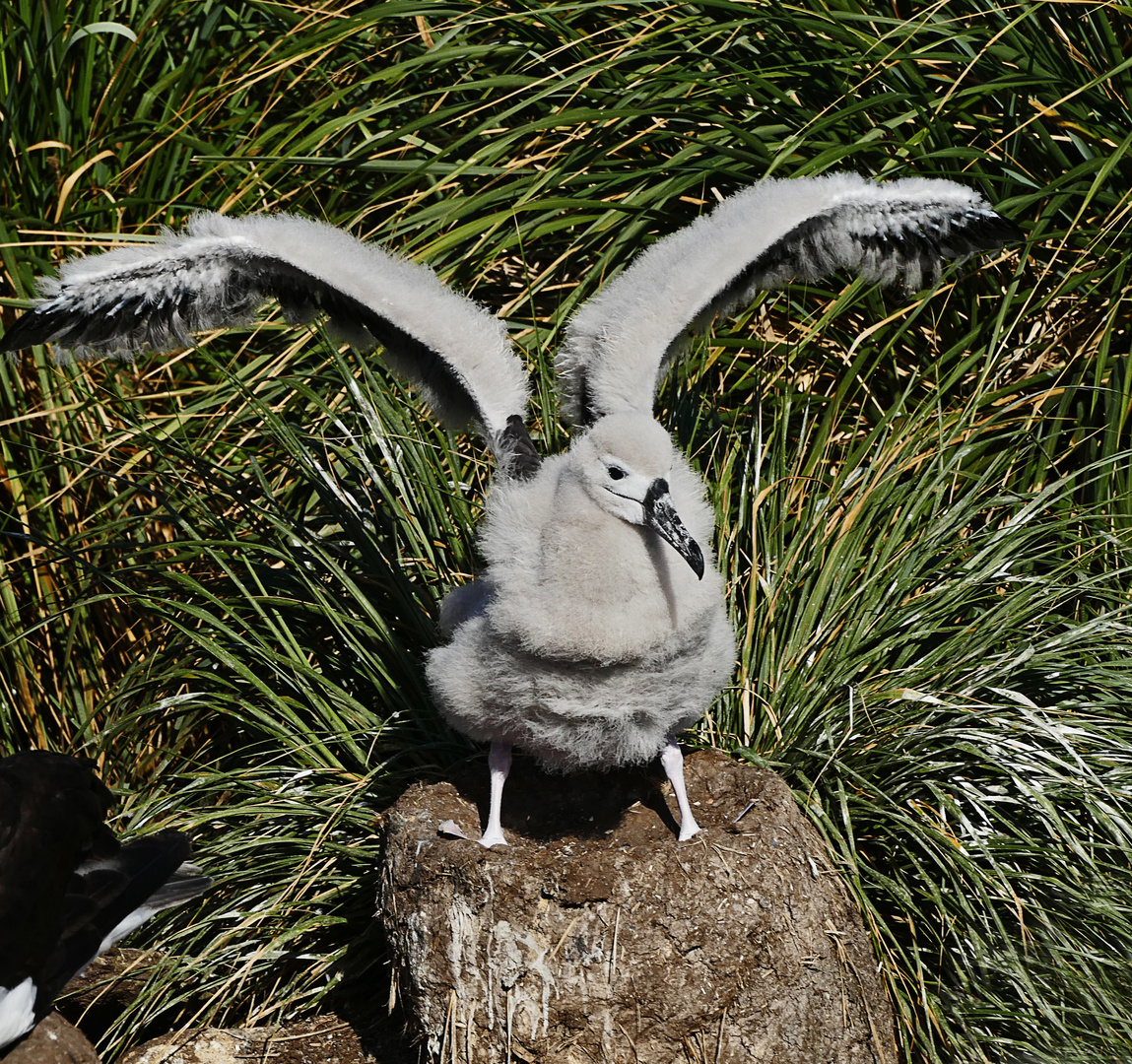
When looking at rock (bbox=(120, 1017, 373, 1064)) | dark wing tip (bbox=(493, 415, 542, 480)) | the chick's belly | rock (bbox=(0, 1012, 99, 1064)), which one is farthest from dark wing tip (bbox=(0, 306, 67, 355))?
rock (bbox=(120, 1017, 373, 1064))

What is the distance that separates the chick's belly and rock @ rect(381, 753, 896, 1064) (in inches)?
11.5

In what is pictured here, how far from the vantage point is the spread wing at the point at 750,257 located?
3463mm

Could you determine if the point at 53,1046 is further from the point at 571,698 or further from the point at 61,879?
the point at 571,698

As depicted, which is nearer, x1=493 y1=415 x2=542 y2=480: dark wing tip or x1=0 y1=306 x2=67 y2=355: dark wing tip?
x1=0 y1=306 x2=67 y2=355: dark wing tip

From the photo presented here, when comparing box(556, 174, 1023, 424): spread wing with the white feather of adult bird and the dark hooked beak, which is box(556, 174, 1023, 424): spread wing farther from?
the dark hooked beak

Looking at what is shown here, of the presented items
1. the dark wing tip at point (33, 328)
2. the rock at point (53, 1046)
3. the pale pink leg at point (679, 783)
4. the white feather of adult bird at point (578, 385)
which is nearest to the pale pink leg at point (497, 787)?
the white feather of adult bird at point (578, 385)

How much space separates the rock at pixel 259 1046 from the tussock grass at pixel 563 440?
0.11 meters

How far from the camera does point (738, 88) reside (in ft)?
16.0

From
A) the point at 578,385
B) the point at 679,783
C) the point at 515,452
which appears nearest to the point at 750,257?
the point at 578,385

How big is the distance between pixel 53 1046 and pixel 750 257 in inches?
112

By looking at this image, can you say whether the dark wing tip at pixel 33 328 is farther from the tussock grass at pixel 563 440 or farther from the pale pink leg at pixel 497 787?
the pale pink leg at pixel 497 787

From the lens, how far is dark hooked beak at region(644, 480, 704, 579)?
296 centimetres

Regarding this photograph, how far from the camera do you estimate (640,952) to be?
3092 millimetres

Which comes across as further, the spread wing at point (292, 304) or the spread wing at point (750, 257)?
the spread wing at point (750, 257)
